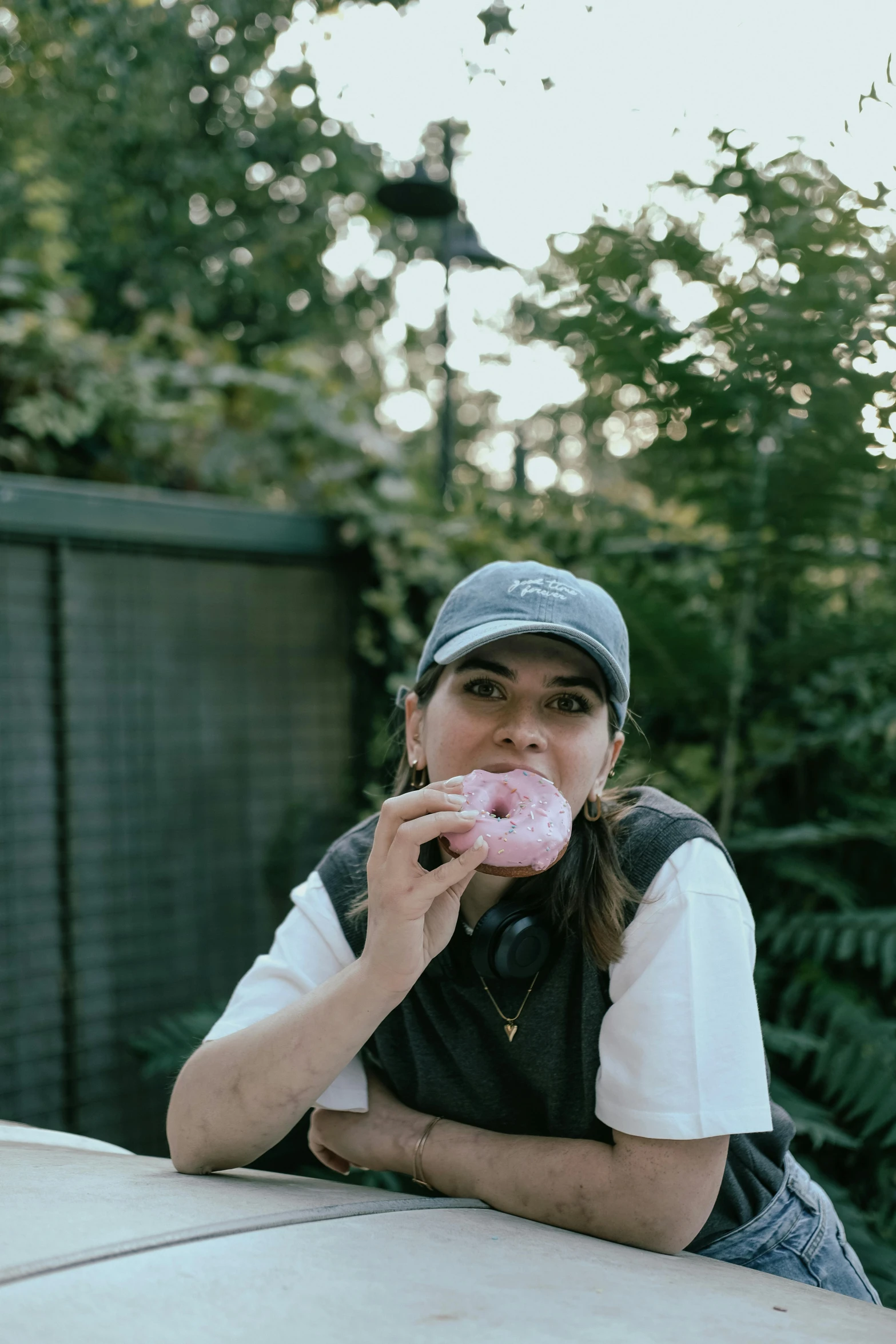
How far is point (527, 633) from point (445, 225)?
449cm

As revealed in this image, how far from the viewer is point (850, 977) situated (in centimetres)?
295

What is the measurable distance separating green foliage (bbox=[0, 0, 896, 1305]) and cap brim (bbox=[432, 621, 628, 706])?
1.80 feet

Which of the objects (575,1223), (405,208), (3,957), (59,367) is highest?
(405,208)

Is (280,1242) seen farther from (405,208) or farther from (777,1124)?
(405,208)

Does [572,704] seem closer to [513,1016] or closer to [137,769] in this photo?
[513,1016]

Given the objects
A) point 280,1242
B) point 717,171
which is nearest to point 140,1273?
point 280,1242

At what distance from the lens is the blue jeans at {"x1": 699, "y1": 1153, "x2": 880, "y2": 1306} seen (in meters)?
1.60

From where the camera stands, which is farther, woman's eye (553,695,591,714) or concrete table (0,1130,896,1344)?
woman's eye (553,695,591,714)

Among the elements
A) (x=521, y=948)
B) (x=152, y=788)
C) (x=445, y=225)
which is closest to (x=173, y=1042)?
(x=152, y=788)

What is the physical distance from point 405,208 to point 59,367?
196 cm

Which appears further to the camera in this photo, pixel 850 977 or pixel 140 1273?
pixel 850 977

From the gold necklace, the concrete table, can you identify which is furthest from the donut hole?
the concrete table

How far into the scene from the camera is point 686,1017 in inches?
56.6

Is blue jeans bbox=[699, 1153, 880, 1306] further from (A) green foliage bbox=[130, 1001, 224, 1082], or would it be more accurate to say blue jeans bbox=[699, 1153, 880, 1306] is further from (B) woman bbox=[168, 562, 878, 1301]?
(A) green foliage bbox=[130, 1001, 224, 1082]
